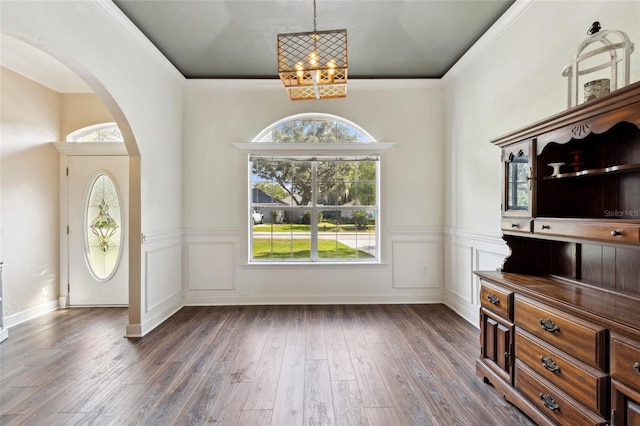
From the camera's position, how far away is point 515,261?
234 cm

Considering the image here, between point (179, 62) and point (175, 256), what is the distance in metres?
2.47

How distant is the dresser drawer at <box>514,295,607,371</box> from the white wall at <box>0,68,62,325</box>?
5135mm

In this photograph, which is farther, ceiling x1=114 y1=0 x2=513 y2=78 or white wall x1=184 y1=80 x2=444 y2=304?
white wall x1=184 y1=80 x2=444 y2=304

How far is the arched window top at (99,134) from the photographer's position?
4367 millimetres

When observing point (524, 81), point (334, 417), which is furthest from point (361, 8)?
point (334, 417)

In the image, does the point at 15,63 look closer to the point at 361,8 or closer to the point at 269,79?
the point at 269,79

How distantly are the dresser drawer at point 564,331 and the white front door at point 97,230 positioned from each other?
15.0 feet

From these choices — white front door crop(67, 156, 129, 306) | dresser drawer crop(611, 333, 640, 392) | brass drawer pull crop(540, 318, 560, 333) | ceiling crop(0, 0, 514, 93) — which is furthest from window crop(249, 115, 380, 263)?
dresser drawer crop(611, 333, 640, 392)

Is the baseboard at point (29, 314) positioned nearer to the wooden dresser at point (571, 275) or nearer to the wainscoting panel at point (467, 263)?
the wooden dresser at point (571, 275)

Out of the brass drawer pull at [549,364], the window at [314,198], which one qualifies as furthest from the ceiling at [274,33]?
the brass drawer pull at [549,364]

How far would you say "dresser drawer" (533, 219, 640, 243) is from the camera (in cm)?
143

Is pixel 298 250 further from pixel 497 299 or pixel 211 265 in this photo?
pixel 497 299

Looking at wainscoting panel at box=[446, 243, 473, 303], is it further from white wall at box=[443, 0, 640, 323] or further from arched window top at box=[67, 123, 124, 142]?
arched window top at box=[67, 123, 124, 142]

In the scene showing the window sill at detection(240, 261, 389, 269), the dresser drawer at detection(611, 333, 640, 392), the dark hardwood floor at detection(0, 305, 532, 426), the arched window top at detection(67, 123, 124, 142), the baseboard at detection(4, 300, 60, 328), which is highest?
the arched window top at detection(67, 123, 124, 142)
